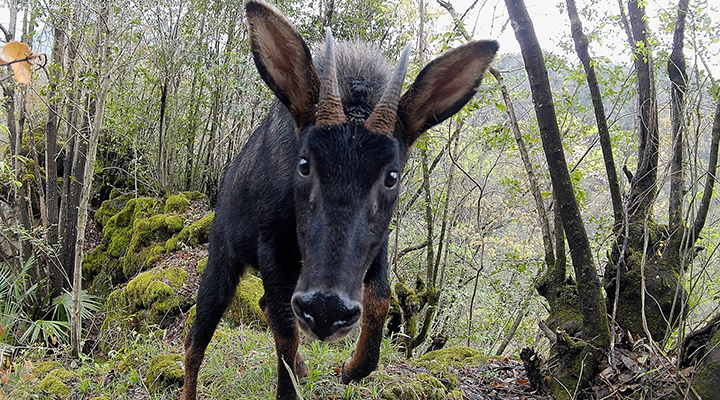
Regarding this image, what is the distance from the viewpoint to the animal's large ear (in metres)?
2.76

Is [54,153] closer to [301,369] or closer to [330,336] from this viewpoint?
[301,369]

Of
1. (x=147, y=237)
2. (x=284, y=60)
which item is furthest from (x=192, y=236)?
(x=284, y=60)

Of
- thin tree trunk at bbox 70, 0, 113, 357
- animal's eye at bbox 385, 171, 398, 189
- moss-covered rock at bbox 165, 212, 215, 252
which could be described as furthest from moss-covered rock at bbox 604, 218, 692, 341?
moss-covered rock at bbox 165, 212, 215, 252

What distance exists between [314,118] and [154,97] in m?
10.7

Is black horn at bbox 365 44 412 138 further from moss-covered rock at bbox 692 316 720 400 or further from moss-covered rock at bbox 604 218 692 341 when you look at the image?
moss-covered rock at bbox 604 218 692 341

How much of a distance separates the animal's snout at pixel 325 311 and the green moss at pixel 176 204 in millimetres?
9068

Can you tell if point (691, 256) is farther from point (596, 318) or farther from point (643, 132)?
point (643, 132)

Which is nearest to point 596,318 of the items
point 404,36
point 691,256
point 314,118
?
point 691,256

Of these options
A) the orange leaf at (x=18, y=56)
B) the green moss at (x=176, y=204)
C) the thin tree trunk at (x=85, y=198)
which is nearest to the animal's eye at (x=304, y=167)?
the orange leaf at (x=18, y=56)

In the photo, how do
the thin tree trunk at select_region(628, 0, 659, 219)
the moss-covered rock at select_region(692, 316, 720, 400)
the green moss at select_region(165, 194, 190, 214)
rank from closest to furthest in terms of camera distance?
1. the moss-covered rock at select_region(692, 316, 720, 400)
2. the thin tree trunk at select_region(628, 0, 659, 219)
3. the green moss at select_region(165, 194, 190, 214)

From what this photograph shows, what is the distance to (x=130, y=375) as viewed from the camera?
5.09m

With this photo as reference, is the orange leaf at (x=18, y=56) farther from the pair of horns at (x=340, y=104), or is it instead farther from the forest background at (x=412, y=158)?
the forest background at (x=412, y=158)

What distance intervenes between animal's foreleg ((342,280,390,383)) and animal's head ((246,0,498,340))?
22.1 inches

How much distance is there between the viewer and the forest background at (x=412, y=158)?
4512 mm
